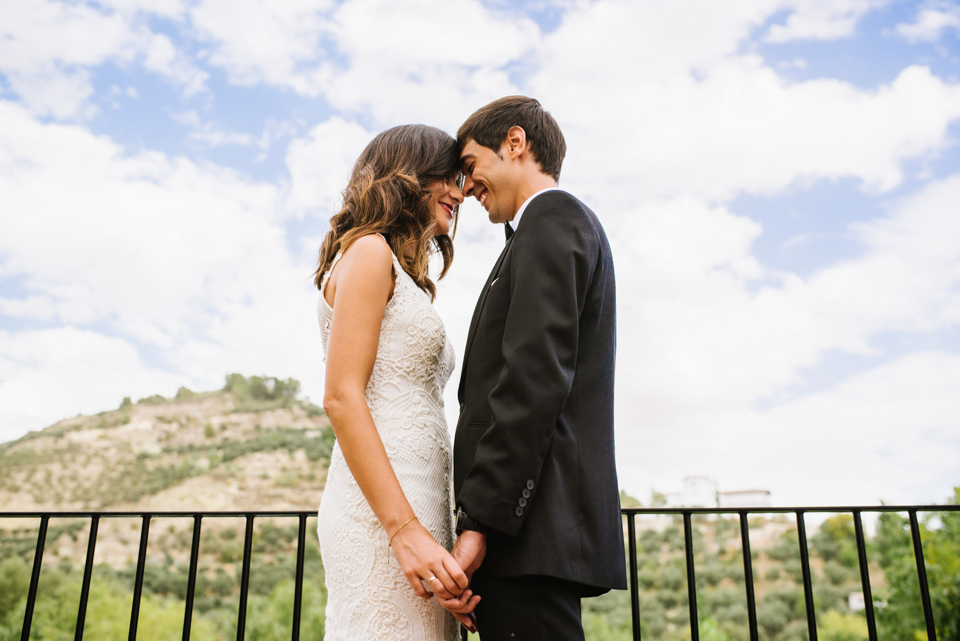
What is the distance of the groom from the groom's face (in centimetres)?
30

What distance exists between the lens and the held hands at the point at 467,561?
1074 millimetres

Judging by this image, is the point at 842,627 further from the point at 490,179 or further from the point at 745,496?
the point at 490,179

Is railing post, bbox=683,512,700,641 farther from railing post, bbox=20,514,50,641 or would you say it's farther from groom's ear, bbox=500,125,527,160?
railing post, bbox=20,514,50,641

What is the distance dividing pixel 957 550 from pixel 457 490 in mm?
11672

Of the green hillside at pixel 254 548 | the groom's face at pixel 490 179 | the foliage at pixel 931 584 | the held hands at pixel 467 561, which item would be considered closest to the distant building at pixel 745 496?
the green hillside at pixel 254 548

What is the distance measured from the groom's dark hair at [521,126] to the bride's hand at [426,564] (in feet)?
3.32

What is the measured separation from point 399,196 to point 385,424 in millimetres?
638

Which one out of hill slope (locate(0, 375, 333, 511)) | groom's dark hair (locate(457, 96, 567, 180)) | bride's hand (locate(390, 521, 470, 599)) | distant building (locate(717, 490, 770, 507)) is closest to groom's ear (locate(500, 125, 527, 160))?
groom's dark hair (locate(457, 96, 567, 180))

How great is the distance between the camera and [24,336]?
45.0m

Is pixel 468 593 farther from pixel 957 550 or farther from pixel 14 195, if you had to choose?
pixel 14 195

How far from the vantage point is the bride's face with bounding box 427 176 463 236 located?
171cm

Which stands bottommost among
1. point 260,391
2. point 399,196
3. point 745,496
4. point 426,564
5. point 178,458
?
point 426,564

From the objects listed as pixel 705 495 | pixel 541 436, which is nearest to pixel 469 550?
pixel 541 436

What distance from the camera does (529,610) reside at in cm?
104
